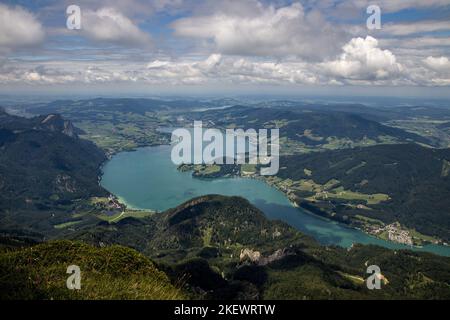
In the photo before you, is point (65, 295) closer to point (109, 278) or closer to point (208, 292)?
point (109, 278)

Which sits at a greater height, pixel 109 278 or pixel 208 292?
pixel 109 278

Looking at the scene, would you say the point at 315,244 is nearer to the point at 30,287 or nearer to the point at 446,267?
the point at 446,267
